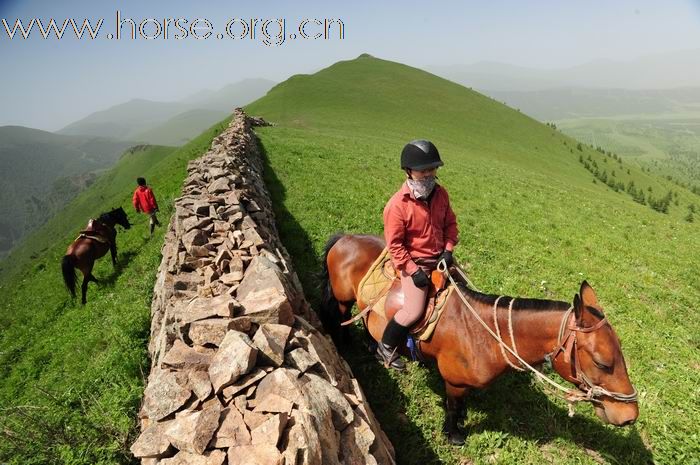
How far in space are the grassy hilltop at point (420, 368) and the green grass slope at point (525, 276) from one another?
0.04 m

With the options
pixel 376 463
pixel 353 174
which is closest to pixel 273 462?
pixel 376 463

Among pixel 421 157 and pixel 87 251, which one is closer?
pixel 421 157

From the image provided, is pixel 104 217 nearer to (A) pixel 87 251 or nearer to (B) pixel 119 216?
(B) pixel 119 216

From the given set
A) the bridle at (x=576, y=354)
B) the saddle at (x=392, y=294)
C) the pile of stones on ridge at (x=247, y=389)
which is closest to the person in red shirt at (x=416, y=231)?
the saddle at (x=392, y=294)

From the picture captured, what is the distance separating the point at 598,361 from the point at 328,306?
521 cm

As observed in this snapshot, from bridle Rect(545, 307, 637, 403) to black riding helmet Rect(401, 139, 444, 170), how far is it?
266 centimetres

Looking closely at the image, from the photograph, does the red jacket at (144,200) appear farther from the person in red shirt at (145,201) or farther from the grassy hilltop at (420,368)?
the grassy hilltop at (420,368)

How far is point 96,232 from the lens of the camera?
13.0 meters

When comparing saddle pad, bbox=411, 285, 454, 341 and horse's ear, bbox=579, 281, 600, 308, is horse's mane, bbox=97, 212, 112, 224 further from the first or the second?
horse's ear, bbox=579, 281, 600, 308

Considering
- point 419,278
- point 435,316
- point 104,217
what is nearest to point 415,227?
point 419,278

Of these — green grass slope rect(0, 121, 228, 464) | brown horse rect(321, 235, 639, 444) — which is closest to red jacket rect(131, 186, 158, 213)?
green grass slope rect(0, 121, 228, 464)

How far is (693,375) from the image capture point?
740cm

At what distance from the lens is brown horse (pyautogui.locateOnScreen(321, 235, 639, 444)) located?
4336mm

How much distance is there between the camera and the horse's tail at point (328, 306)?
820 centimetres
